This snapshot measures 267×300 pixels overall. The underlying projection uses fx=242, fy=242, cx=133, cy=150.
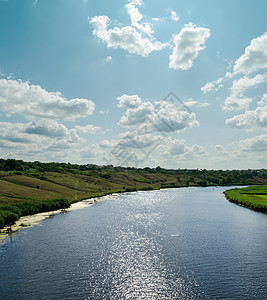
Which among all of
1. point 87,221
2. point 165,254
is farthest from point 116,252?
point 87,221

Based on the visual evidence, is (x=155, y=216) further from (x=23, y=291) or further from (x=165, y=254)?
(x=23, y=291)

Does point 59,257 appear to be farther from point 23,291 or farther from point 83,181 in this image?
point 83,181

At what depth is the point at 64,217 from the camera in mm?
81750

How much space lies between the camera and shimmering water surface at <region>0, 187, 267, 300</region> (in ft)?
104

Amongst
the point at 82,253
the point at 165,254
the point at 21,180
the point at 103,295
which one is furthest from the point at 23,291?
the point at 21,180

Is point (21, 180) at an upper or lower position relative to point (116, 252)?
upper

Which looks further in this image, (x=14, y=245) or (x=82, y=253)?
(x=14, y=245)

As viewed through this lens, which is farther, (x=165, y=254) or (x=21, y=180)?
(x=21, y=180)

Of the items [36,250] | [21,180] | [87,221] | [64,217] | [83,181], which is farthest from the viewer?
[83,181]

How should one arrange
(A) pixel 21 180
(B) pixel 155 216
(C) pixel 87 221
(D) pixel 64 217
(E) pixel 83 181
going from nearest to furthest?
A: (C) pixel 87 221, (D) pixel 64 217, (B) pixel 155 216, (A) pixel 21 180, (E) pixel 83 181

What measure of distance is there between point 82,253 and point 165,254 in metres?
15.7

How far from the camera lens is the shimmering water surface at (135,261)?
31.6 metres

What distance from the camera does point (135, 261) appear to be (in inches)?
1665

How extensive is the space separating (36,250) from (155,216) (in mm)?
48685
